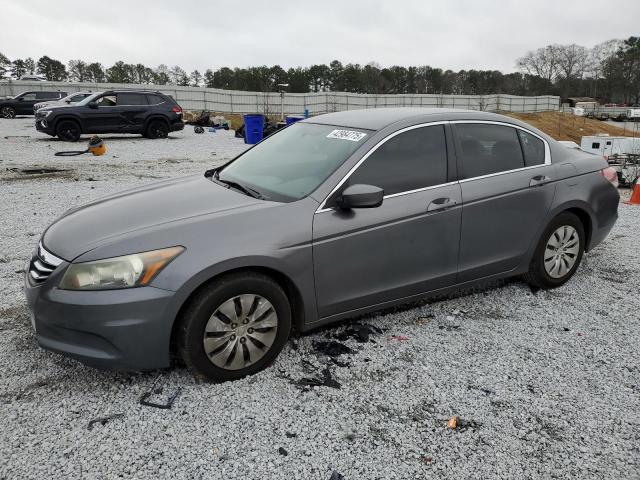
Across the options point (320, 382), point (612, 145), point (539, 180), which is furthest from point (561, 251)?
point (612, 145)

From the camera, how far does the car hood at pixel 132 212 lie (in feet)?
10.2

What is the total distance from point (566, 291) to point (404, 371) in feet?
7.45

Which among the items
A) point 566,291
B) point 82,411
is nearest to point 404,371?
point 82,411

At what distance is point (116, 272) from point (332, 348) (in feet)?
5.10

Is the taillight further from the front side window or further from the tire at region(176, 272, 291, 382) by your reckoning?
the front side window

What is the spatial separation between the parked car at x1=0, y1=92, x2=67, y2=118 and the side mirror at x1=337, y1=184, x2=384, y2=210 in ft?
94.6

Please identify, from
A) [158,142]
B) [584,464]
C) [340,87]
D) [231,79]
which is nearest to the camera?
[584,464]

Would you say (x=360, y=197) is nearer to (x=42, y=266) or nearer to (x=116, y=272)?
(x=116, y=272)

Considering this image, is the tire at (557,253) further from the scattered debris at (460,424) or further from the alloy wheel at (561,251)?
the scattered debris at (460,424)

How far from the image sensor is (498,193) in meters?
4.11

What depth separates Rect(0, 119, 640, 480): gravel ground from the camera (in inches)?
101

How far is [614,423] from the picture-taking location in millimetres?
2883

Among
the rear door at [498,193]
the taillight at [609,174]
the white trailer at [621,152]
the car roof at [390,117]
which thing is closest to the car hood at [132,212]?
the car roof at [390,117]

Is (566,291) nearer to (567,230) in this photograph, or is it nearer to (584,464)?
(567,230)
